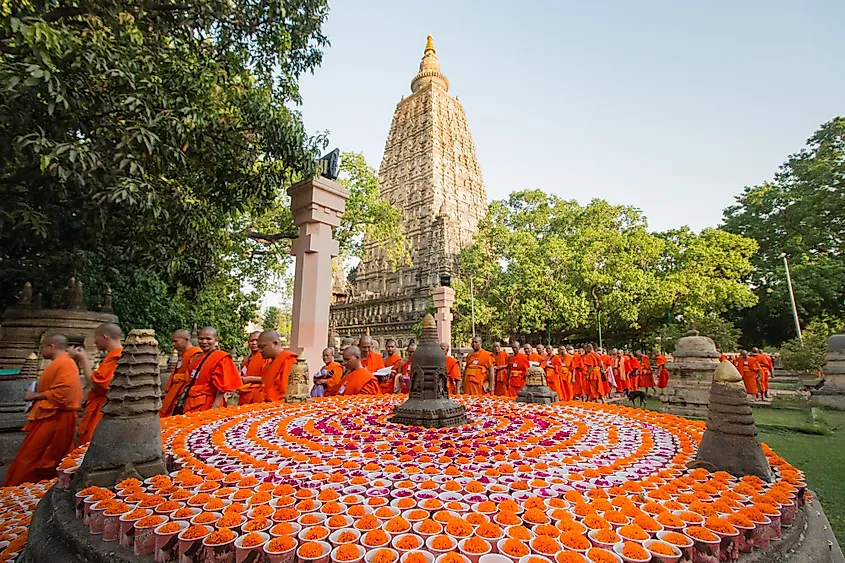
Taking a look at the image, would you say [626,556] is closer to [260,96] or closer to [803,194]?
[260,96]

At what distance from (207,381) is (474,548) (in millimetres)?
4689

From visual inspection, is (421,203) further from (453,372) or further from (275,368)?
(275,368)

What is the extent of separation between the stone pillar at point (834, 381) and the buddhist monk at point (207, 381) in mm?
13125

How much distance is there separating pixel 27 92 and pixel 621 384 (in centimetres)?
1505

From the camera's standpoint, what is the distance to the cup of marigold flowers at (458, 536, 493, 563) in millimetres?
1594

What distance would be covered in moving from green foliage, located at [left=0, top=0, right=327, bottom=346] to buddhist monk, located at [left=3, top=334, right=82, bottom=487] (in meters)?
2.12

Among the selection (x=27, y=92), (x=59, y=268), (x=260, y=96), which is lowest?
(x=59, y=268)

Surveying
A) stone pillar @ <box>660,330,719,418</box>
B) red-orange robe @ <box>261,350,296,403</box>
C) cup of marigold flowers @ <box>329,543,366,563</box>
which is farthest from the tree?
cup of marigold flowers @ <box>329,543,366,563</box>

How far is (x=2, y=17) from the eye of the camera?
4223 millimetres

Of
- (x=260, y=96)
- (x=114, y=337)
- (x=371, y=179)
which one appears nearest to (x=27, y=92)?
(x=114, y=337)

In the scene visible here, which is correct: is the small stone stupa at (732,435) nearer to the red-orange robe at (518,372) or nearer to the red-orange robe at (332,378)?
the red-orange robe at (332,378)

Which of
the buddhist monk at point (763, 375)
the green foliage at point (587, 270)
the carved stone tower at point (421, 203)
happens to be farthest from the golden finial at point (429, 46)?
the buddhist monk at point (763, 375)

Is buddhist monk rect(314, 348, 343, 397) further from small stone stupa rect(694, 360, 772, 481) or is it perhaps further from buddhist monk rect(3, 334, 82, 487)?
small stone stupa rect(694, 360, 772, 481)

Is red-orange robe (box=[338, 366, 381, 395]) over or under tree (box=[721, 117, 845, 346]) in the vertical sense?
under
